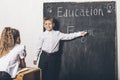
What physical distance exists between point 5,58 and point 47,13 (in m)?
1.27

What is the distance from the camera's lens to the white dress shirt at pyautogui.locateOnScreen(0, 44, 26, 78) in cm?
342

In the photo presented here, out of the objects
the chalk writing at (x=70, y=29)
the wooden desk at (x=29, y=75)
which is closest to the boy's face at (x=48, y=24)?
the chalk writing at (x=70, y=29)

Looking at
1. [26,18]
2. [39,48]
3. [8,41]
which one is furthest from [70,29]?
[8,41]

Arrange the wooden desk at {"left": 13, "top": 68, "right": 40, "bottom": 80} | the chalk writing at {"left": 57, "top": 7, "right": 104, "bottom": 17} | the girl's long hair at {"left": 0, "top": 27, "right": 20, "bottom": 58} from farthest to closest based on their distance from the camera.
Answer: the chalk writing at {"left": 57, "top": 7, "right": 104, "bottom": 17} < the girl's long hair at {"left": 0, "top": 27, "right": 20, "bottom": 58} < the wooden desk at {"left": 13, "top": 68, "right": 40, "bottom": 80}

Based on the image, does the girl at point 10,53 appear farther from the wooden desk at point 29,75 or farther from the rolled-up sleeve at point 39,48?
the rolled-up sleeve at point 39,48

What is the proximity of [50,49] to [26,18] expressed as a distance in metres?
0.66

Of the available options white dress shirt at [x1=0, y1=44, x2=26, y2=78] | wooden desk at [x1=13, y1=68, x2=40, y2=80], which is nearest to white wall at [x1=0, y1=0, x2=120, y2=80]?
wooden desk at [x1=13, y1=68, x2=40, y2=80]

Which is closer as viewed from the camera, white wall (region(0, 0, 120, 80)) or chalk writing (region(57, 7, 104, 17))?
chalk writing (region(57, 7, 104, 17))

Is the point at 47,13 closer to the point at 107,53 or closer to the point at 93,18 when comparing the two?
the point at 93,18

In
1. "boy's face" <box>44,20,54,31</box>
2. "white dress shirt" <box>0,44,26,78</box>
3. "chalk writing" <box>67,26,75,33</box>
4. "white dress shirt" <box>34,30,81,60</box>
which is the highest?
"boy's face" <box>44,20,54,31</box>

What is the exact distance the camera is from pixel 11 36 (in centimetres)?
352

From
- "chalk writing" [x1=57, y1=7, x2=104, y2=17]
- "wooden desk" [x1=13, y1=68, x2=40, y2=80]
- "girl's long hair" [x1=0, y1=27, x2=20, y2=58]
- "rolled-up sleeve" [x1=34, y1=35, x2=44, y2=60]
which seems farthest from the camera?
"rolled-up sleeve" [x1=34, y1=35, x2=44, y2=60]

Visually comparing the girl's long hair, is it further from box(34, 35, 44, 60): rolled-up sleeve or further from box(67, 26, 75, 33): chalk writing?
box(67, 26, 75, 33): chalk writing

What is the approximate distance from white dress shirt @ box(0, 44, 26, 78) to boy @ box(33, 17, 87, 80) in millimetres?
952
